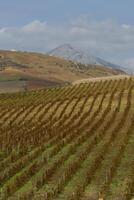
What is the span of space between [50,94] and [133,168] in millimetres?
54676

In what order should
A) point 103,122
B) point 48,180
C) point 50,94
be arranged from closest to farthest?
1. point 48,180
2. point 103,122
3. point 50,94

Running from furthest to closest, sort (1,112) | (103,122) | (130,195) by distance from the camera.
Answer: (1,112)
(103,122)
(130,195)

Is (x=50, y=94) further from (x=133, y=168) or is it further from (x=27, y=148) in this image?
(x=133, y=168)

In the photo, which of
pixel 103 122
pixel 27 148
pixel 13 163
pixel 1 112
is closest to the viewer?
pixel 13 163

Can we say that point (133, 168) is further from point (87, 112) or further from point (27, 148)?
point (87, 112)

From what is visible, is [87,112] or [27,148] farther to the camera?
[87,112]

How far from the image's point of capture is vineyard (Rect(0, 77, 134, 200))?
20.5 meters

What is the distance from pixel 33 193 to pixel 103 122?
924 inches

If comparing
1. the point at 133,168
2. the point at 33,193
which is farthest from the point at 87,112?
the point at 33,193

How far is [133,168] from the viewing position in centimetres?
2373

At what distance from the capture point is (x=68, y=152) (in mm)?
29766

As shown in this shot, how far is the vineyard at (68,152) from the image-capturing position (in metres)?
20.5

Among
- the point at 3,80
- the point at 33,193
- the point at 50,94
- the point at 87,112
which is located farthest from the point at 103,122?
the point at 3,80

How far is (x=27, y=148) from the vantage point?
107 ft
